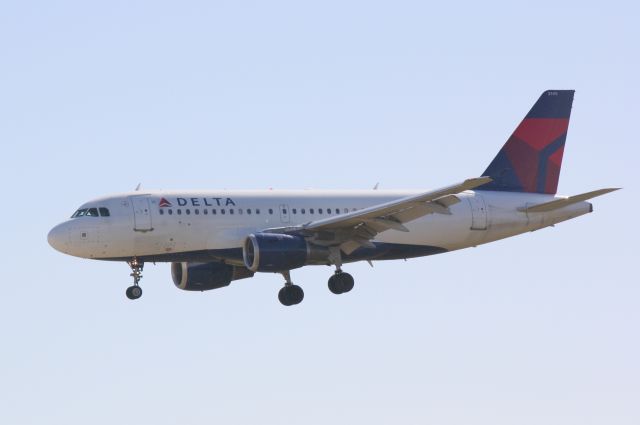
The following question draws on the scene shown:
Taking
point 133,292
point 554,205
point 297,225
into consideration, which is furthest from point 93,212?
point 554,205

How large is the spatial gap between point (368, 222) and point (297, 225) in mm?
3368

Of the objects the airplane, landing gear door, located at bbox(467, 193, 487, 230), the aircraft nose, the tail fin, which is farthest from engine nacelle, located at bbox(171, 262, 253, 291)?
the tail fin

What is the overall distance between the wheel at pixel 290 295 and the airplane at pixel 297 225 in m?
0.04

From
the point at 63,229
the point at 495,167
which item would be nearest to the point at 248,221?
the point at 63,229

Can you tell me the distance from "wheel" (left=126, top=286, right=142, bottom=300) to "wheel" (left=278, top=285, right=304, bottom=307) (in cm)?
636

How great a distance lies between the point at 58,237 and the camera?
57531 millimetres

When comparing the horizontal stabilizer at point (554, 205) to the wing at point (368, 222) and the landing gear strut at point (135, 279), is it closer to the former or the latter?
A: the wing at point (368, 222)

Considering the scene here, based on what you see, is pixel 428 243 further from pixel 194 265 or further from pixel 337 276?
pixel 194 265

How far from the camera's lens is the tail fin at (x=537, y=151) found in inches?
2564

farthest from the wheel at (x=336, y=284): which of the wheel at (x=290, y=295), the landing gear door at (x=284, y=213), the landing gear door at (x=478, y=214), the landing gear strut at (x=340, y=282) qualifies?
the landing gear door at (x=478, y=214)

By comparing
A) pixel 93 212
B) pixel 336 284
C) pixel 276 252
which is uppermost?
pixel 93 212

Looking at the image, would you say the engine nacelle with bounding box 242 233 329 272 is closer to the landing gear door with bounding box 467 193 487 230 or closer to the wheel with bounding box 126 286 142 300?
the wheel with bounding box 126 286 142 300

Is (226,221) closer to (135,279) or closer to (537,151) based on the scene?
(135,279)

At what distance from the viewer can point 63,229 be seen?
189ft
